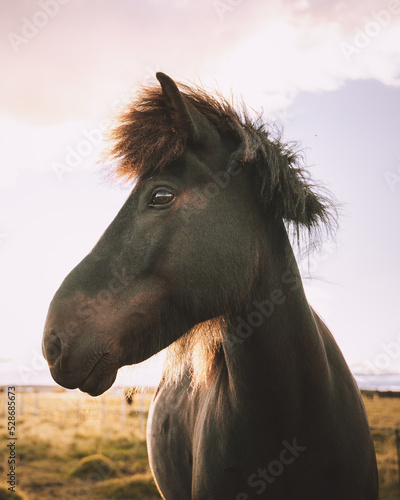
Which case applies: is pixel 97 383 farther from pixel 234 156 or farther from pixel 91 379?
pixel 234 156

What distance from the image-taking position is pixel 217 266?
2.35 metres

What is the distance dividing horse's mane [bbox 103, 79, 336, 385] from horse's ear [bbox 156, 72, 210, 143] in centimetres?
5

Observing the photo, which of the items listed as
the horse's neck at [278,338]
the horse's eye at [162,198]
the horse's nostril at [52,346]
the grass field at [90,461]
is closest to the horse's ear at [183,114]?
the horse's eye at [162,198]

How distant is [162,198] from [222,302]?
67 cm

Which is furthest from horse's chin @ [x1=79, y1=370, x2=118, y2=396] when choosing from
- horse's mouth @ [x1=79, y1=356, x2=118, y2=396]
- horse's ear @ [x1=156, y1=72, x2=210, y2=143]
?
horse's ear @ [x1=156, y1=72, x2=210, y2=143]

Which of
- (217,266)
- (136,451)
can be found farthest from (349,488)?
(136,451)

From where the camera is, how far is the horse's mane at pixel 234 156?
2492mm

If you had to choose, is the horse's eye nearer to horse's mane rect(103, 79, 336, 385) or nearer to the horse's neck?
horse's mane rect(103, 79, 336, 385)

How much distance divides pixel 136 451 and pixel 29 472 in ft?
11.9

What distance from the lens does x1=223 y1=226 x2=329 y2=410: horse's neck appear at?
2.56 metres

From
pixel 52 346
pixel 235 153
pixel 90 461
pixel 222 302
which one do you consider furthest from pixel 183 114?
pixel 90 461

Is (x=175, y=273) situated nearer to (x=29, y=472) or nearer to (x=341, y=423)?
(x=341, y=423)

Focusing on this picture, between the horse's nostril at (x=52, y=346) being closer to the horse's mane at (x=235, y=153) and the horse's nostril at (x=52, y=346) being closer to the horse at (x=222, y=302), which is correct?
the horse at (x=222, y=302)

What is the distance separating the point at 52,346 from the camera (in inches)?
78.5
